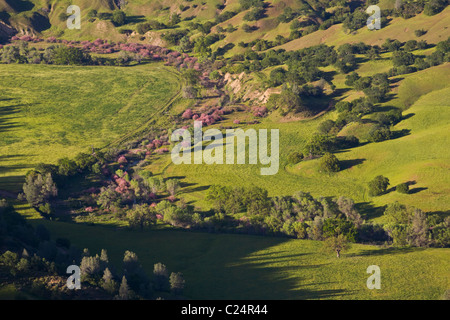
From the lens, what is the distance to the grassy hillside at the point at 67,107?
116m

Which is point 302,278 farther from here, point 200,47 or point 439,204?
point 200,47

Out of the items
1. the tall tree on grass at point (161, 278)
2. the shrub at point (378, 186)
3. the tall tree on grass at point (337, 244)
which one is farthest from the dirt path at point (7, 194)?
the shrub at point (378, 186)

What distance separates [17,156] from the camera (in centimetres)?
11175

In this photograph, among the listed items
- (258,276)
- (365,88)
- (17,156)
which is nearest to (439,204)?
(258,276)

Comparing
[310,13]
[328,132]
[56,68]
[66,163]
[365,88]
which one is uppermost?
[310,13]

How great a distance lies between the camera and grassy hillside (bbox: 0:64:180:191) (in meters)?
116

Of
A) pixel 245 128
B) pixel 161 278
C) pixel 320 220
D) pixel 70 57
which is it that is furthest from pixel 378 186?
pixel 70 57

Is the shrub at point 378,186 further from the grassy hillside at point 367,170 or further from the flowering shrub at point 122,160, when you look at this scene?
the flowering shrub at point 122,160

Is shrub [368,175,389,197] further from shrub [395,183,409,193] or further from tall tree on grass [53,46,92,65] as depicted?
tall tree on grass [53,46,92,65]
